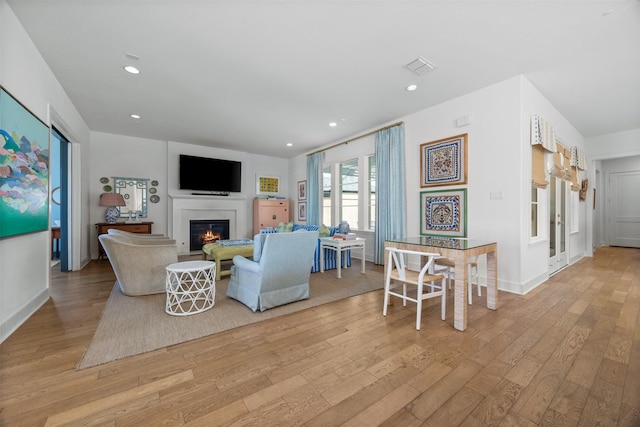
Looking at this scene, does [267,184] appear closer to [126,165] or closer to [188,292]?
[126,165]

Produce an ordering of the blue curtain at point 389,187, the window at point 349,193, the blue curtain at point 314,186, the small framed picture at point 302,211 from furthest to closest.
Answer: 1. the small framed picture at point 302,211
2. the blue curtain at point 314,186
3. the window at point 349,193
4. the blue curtain at point 389,187

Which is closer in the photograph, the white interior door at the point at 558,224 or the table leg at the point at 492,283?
the table leg at the point at 492,283

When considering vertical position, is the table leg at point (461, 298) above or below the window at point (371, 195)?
below

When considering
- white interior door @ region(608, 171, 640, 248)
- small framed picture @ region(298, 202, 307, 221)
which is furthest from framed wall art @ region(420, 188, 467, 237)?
white interior door @ region(608, 171, 640, 248)

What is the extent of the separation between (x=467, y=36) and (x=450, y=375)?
9.73 ft

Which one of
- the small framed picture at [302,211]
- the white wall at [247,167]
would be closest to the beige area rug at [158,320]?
the white wall at [247,167]

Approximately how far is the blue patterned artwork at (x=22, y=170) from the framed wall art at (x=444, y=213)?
15.9 feet

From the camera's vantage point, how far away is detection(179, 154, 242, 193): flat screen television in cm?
628

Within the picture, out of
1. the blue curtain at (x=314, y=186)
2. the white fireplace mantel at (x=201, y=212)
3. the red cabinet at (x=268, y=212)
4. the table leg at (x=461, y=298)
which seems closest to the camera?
the table leg at (x=461, y=298)

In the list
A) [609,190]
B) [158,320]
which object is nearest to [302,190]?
[158,320]

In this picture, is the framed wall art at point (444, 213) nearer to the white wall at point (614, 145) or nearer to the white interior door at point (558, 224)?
the white interior door at point (558, 224)

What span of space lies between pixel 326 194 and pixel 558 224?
461cm

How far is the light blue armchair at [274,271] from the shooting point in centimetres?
265

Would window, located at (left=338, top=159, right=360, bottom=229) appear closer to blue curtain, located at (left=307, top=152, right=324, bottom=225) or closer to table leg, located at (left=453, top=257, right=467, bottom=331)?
blue curtain, located at (left=307, top=152, right=324, bottom=225)
